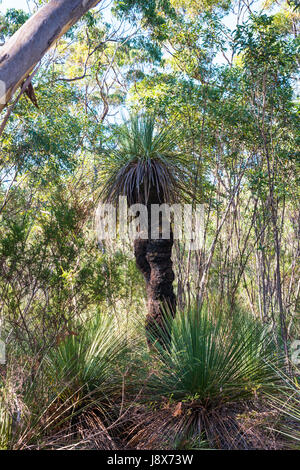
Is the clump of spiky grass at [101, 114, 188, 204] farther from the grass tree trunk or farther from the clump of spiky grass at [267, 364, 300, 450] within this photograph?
the clump of spiky grass at [267, 364, 300, 450]

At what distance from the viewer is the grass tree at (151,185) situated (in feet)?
17.0

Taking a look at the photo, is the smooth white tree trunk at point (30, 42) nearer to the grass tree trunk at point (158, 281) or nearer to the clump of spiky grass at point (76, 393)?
the clump of spiky grass at point (76, 393)

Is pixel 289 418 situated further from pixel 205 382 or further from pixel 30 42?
pixel 30 42

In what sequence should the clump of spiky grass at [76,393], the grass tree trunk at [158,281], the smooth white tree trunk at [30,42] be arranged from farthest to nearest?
the grass tree trunk at [158,281], the clump of spiky grass at [76,393], the smooth white tree trunk at [30,42]

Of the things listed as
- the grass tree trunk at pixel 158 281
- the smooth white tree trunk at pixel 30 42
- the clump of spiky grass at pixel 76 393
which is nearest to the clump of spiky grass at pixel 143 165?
the grass tree trunk at pixel 158 281

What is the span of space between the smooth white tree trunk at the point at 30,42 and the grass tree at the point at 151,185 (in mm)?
2163

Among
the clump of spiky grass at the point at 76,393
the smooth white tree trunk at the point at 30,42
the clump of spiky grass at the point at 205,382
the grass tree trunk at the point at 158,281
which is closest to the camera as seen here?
the smooth white tree trunk at the point at 30,42

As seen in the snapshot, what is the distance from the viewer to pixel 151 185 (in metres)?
5.33

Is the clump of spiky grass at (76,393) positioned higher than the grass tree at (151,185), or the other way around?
the grass tree at (151,185)

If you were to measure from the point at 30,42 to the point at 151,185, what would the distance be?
2.64 m

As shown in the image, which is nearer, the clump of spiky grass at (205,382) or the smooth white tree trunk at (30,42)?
the smooth white tree trunk at (30,42)

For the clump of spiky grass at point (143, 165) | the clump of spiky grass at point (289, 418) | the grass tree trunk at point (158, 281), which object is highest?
the clump of spiky grass at point (143, 165)

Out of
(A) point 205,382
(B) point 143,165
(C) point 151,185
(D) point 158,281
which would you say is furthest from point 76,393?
(B) point 143,165

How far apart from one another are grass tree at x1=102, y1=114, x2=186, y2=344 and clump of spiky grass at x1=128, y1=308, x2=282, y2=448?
0.72 meters
